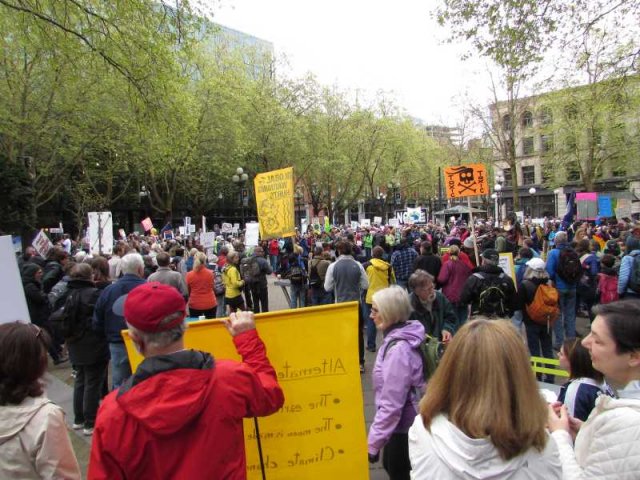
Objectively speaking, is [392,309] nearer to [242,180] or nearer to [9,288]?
[9,288]

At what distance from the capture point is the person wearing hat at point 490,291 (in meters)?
5.83

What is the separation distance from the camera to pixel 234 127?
2947 centimetres

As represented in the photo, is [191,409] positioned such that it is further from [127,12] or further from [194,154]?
[194,154]

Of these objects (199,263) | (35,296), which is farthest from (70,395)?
(199,263)

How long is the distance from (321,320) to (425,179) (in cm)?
5028

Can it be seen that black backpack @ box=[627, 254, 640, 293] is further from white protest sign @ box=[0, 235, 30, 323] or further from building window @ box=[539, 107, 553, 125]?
building window @ box=[539, 107, 553, 125]

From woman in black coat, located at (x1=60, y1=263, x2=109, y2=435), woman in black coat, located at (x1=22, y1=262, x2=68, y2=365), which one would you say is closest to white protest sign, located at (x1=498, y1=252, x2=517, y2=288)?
woman in black coat, located at (x1=60, y1=263, x2=109, y2=435)

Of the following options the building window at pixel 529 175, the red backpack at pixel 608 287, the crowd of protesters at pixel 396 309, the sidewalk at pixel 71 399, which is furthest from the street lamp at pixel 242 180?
the building window at pixel 529 175

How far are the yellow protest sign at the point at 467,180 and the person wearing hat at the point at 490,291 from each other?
173 inches

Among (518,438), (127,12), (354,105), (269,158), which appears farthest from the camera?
(354,105)

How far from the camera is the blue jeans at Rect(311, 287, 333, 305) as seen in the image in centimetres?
898

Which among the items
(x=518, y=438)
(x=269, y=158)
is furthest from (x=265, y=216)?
(x=269, y=158)

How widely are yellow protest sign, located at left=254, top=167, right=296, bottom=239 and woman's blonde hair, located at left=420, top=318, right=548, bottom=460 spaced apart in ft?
25.0

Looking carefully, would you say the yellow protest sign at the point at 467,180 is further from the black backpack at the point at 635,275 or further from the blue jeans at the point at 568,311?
the black backpack at the point at 635,275
